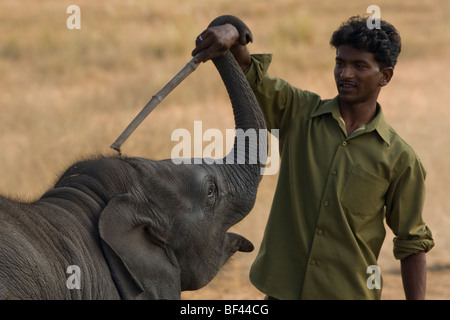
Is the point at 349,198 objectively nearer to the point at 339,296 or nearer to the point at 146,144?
the point at 339,296

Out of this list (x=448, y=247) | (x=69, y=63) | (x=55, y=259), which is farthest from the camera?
(x=69, y=63)

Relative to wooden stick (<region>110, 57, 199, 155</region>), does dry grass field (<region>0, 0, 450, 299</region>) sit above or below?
above

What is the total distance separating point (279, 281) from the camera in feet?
14.5

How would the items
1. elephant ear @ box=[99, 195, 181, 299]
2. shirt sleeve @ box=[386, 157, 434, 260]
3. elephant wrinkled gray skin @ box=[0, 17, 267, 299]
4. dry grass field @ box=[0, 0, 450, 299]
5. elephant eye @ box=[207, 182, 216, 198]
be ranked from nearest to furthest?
1. elephant wrinkled gray skin @ box=[0, 17, 267, 299]
2. elephant ear @ box=[99, 195, 181, 299]
3. shirt sleeve @ box=[386, 157, 434, 260]
4. elephant eye @ box=[207, 182, 216, 198]
5. dry grass field @ box=[0, 0, 450, 299]

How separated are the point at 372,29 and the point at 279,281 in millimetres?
1251

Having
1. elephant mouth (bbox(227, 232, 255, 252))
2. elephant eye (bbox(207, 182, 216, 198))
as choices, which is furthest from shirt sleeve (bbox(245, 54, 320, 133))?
elephant mouth (bbox(227, 232, 255, 252))

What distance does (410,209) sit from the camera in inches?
171

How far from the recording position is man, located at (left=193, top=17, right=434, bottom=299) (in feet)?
14.1

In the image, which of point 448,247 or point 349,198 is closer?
point 349,198

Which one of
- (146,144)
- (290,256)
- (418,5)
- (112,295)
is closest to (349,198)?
(290,256)

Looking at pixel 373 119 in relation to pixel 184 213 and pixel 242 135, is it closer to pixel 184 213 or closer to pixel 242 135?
pixel 242 135

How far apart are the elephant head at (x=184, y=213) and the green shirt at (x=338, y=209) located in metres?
0.26

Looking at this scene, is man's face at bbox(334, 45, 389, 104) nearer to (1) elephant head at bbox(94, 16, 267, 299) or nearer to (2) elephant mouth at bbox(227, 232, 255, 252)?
(1) elephant head at bbox(94, 16, 267, 299)

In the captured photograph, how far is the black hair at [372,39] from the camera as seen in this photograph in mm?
4340
